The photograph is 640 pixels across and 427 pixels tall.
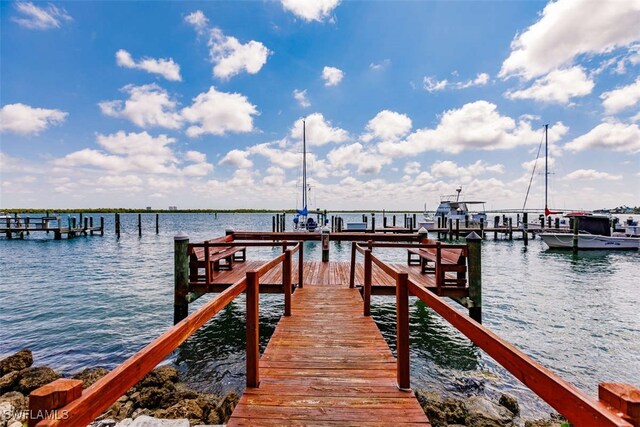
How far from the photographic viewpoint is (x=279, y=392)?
3.28 m

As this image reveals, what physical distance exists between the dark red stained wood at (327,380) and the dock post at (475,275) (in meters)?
3.21

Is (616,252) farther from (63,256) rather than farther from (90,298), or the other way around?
(63,256)

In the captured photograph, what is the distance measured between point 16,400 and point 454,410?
7.65 meters

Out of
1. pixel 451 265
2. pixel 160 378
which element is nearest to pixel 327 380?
pixel 160 378

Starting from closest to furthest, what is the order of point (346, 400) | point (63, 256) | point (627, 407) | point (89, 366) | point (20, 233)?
point (627, 407)
point (346, 400)
point (89, 366)
point (63, 256)
point (20, 233)

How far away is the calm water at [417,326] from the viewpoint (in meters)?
6.76

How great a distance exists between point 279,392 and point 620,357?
28.4ft

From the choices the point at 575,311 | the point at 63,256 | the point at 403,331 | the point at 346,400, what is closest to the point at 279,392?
the point at 346,400

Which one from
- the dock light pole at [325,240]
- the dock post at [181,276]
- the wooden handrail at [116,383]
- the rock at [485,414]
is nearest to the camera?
the wooden handrail at [116,383]

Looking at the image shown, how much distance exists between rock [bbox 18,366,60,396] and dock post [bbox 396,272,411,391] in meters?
6.95

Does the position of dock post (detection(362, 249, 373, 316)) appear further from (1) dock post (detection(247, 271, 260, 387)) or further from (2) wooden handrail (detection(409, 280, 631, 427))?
(2) wooden handrail (detection(409, 280, 631, 427))

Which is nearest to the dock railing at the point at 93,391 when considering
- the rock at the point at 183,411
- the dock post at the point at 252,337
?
the dock post at the point at 252,337

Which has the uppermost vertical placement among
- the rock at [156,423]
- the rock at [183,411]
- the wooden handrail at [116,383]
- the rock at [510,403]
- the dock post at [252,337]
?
the wooden handrail at [116,383]

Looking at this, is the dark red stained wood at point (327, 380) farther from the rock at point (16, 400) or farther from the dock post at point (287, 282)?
the rock at point (16, 400)
